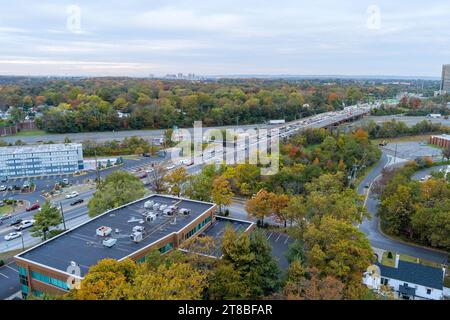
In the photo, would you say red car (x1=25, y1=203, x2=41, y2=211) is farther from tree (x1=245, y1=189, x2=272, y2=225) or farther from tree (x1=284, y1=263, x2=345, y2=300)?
tree (x1=284, y1=263, x2=345, y2=300)

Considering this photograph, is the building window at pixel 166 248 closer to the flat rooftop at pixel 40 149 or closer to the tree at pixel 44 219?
the tree at pixel 44 219

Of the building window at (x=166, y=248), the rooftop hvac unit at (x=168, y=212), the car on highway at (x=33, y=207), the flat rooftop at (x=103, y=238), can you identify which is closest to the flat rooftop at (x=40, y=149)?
the car on highway at (x=33, y=207)

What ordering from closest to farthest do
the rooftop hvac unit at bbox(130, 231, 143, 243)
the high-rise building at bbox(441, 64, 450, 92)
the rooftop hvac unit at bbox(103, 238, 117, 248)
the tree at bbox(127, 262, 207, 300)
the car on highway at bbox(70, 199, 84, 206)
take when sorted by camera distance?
1. the tree at bbox(127, 262, 207, 300)
2. the rooftop hvac unit at bbox(103, 238, 117, 248)
3. the rooftop hvac unit at bbox(130, 231, 143, 243)
4. the car on highway at bbox(70, 199, 84, 206)
5. the high-rise building at bbox(441, 64, 450, 92)

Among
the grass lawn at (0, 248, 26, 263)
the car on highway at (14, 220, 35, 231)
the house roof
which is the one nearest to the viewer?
the house roof

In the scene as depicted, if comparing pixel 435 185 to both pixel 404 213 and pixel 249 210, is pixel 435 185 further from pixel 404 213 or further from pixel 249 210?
pixel 249 210

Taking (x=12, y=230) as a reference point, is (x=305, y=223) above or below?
above

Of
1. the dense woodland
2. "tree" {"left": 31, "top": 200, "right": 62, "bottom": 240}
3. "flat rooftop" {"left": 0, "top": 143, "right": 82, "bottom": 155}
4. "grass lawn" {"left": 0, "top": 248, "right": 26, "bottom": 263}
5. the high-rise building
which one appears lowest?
"grass lawn" {"left": 0, "top": 248, "right": 26, "bottom": 263}

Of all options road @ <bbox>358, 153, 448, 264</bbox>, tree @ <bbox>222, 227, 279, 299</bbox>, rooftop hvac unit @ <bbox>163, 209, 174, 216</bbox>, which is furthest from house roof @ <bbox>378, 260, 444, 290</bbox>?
rooftop hvac unit @ <bbox>163, 209, 174, 216</bbox>
